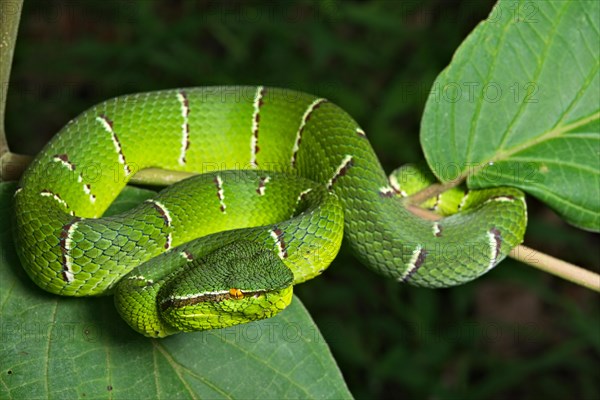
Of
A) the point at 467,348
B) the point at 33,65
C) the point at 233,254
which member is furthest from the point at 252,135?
the point at 33,65

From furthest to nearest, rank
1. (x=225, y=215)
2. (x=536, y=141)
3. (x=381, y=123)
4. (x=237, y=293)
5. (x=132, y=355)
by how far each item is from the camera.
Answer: (x=381, y=123) < (x=225, y=215) < (x=536, y=141) < (x=132, y=355) < (x=237, y=293)

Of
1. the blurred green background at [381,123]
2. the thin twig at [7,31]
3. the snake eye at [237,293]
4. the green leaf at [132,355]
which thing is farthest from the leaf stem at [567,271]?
the blurred green background at [381,123]

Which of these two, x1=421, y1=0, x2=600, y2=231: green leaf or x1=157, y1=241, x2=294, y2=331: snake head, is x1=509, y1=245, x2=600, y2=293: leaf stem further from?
x1=157, y1=241, x2=294, y2=331: snake head

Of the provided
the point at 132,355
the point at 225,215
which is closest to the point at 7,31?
the point at 225,215

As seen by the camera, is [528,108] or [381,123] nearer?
[528,108]

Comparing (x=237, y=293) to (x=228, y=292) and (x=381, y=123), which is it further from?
(x=381, y=123)

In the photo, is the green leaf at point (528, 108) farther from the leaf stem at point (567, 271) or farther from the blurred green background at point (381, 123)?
the blurred green background at point (381, 123)

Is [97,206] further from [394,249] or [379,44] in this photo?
[379,44]
